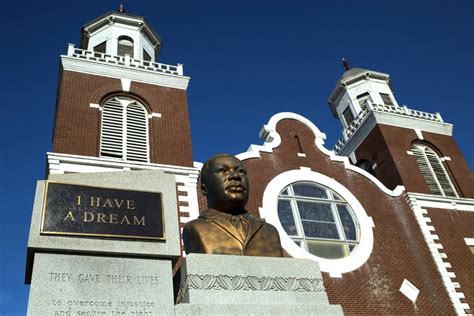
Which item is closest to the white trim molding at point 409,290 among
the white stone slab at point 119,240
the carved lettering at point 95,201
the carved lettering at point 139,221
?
the white stone slab at point 119,240

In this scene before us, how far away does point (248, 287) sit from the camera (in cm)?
581

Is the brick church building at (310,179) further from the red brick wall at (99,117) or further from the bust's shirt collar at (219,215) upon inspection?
the bust's shirt collar at (219,215)

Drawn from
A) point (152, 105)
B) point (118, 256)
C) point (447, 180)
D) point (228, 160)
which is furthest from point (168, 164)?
point (447, 180)

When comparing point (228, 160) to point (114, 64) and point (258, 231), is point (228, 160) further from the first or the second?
point (114, 64)

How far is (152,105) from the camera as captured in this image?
64.8 ft

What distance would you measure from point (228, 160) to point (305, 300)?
2628mm

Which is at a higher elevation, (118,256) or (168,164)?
(168,164)

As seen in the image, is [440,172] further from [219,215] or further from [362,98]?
[219,215]

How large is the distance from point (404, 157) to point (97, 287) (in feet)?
69.8

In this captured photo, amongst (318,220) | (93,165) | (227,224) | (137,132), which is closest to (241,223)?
(227,224)

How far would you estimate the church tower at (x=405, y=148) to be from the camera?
76.4 ft

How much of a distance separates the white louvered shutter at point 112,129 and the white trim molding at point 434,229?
45.6ft

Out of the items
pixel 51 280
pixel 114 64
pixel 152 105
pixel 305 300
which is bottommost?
pixel 305 300

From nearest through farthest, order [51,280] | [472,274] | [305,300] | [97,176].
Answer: [51,280] < [305,300] < [97,176] < [472,274]
